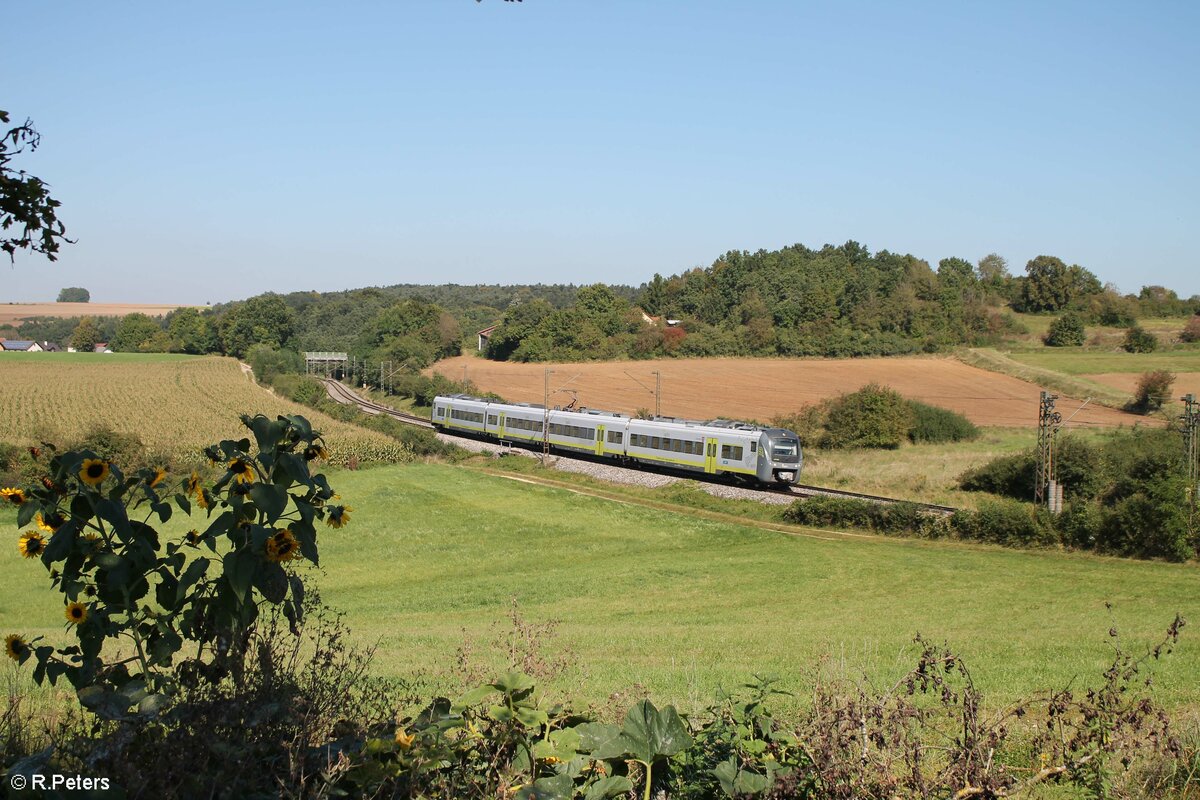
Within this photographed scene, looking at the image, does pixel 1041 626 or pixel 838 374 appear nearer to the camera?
pixel 1041 626

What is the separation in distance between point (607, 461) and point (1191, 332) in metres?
56.6

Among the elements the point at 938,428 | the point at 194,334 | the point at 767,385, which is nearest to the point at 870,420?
the point at 938,428

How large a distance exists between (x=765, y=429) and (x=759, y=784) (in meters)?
33.4

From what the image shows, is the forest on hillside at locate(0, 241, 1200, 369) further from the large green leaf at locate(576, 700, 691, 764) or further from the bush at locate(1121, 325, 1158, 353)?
the large green leaf at locate(576, 700, 691, 764)

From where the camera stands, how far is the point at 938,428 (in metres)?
51.5

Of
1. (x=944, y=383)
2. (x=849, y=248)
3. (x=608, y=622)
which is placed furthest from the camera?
(x=849, y=248)

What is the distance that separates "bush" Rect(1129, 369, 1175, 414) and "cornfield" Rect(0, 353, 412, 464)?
41488mm

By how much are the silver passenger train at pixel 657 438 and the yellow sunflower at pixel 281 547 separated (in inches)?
1271

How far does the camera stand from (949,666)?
3.49m

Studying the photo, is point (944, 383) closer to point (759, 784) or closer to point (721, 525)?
point (721, 525)

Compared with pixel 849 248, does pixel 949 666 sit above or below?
below

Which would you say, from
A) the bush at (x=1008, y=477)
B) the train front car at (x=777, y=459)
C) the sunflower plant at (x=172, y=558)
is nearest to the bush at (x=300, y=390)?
the train front car at (x=777, y=459)

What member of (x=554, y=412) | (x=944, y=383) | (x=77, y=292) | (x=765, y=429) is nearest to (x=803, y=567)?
(x=765, y=429)

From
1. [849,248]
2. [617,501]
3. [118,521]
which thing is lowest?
[617,501]
